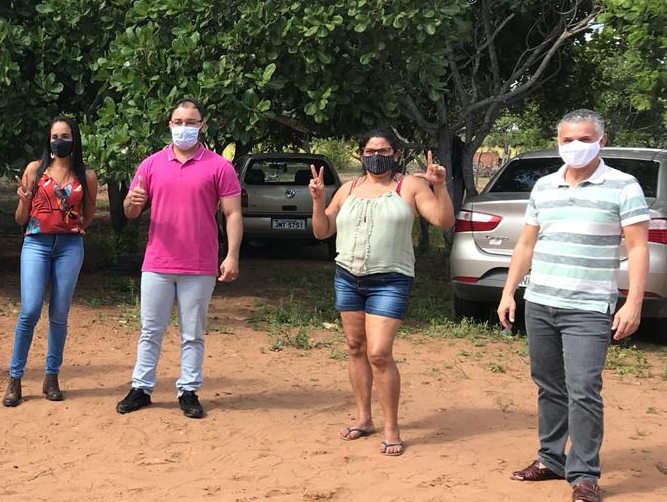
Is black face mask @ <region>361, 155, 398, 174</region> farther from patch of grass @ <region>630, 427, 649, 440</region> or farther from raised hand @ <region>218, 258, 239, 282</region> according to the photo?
patch of grass @ <region>630, 427, 649, 440</region>

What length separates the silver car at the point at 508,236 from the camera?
6.52m

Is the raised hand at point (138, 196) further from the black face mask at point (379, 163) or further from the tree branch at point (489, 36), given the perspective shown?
the tree branch at point (489, 36)

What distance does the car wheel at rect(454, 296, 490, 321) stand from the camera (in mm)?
7855

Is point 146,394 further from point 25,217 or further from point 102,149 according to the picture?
point 102,149

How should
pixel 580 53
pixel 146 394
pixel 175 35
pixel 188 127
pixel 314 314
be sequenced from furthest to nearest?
pixel 580 53 → pixel 314 314 → pixel 175 35 → pixel 146 394 → pixel 188 127

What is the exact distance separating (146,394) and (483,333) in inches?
133

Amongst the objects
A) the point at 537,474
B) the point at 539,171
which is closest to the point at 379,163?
the point at 537,474

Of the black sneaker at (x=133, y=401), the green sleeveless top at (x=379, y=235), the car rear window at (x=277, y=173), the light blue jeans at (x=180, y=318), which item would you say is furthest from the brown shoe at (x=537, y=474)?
the car rear window at (x=277, y=173)

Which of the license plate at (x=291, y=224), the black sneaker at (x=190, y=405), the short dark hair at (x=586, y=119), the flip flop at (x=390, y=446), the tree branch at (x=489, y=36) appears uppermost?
the tree branch at (x=489, y=36)

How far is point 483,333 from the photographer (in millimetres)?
7555

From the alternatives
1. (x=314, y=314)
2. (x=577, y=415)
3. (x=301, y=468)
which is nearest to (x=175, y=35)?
(x=314, y=314)

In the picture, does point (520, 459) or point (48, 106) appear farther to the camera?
point (48, 106)

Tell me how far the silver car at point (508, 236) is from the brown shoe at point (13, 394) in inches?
144

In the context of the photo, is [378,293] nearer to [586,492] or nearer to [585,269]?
[585,269]
